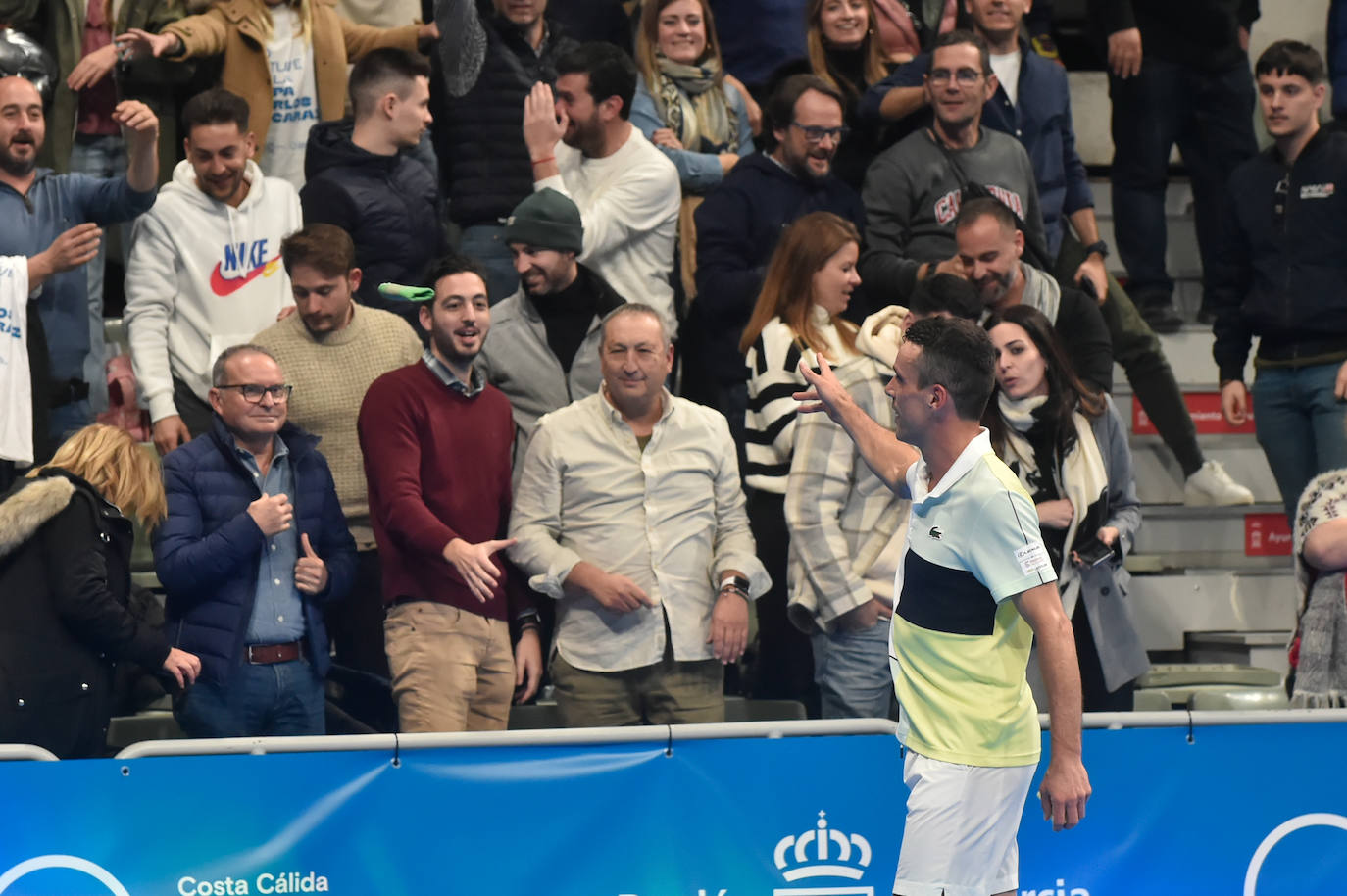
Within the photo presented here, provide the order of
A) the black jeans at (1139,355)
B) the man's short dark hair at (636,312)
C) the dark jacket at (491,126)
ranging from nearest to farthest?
the man's short dark hair at (636,312), the dark jacket at (491,126), the black jeans at (1139,355)

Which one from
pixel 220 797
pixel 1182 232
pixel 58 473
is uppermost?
pixel 1182 232

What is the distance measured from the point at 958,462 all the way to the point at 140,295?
13.1 ft

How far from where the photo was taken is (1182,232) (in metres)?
10.5

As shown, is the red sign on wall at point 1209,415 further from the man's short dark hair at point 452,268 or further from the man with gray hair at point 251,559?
the man with gray hair at point 251,559

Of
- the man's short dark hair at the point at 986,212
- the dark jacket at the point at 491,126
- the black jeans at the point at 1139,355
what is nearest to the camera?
the man's short dark hair at the point at 986,212

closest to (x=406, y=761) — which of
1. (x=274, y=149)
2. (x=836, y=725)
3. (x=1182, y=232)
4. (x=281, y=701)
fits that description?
(x=281, y=701)

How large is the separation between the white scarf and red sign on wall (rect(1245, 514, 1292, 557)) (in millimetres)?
2705

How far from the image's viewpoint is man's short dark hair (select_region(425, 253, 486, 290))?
257 inches

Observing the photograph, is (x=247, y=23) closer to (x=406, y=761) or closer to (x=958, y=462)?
(x=406, y=761)

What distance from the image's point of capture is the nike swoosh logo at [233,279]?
7332 millimetres

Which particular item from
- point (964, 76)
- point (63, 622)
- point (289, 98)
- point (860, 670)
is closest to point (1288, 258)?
point (964, 76)

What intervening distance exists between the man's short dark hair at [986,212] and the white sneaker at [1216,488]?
2.50m

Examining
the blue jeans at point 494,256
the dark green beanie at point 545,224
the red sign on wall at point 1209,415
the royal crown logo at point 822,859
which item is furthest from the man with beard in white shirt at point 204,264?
the red sign on wall at point 1209,415

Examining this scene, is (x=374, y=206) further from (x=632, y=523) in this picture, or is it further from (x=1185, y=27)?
(x=1185, y=27)
